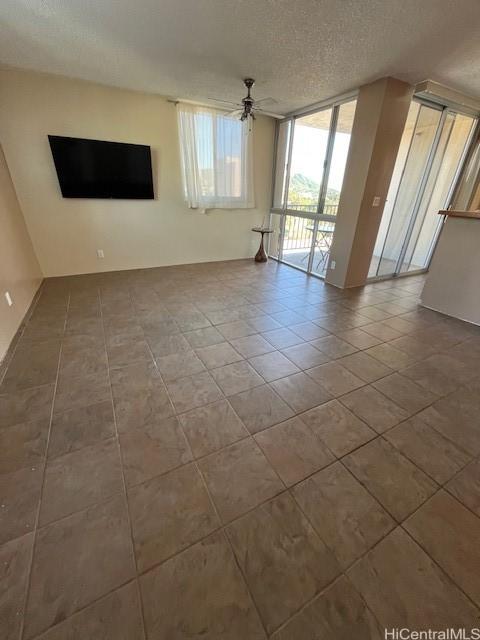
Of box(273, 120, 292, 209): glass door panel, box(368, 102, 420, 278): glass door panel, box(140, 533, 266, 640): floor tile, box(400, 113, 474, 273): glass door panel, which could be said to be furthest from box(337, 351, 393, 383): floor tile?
box(273, 120, 292, 209): glass door panel

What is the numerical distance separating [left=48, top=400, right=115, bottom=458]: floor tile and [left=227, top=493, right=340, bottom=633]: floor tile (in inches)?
35.4

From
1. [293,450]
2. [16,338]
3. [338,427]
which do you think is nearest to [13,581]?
[293,450]

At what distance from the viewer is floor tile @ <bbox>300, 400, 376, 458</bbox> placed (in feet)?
4.90

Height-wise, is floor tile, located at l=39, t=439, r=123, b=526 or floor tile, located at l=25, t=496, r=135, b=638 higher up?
floor tile, located at l=25, t=496, r=135, b=638

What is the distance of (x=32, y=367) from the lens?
2021 millimetres

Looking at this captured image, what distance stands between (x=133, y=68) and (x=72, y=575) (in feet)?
13.6

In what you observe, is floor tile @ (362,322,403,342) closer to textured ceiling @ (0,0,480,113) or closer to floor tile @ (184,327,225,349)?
floor tile @ (184,327,225,349)

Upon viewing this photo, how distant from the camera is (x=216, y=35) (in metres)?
2.21

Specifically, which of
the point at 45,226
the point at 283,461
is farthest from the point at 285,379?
the point at 45,226

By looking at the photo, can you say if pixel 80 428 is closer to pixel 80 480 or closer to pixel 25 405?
pixel 80 480

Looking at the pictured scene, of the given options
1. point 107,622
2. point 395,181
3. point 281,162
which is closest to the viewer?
point 107,622

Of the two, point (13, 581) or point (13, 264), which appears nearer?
point (13, 581)

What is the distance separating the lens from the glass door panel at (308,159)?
3.94 meters

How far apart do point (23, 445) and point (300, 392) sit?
5.45 feet
